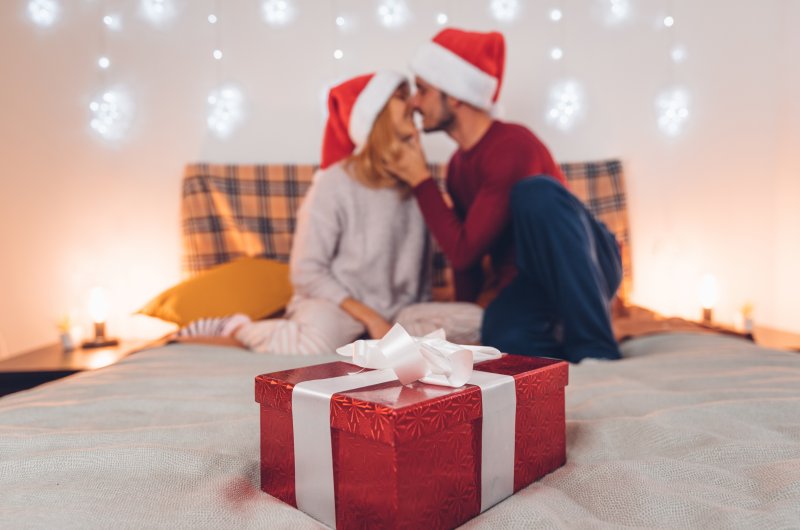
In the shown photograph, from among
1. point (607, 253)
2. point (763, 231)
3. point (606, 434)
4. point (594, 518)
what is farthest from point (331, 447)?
point (763, 231)

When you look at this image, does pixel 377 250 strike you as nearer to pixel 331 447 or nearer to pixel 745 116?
pixel 331 447

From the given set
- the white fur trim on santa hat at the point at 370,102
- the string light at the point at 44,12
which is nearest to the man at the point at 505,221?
the white fur trim on santa hat at the point at 370,102

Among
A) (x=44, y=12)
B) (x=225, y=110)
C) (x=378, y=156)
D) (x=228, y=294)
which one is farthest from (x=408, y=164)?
(x=44, y=12)

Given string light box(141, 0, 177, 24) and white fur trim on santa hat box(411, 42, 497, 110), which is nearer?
white fur trim on santa hat box(411, 42, 497, 110)

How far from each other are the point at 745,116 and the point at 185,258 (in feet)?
7.18

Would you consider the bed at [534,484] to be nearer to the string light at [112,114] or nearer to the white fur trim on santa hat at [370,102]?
the white fur trim on santa hat at [370,102]

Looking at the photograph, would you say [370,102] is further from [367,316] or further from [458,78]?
[367,316]

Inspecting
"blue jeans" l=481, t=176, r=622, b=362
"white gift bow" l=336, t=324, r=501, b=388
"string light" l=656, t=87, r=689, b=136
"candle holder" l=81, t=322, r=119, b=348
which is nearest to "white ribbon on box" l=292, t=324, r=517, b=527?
"white gift bow" l=336, t=324, r=501, b=388

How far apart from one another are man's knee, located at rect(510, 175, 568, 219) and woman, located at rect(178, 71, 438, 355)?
41 centimetres

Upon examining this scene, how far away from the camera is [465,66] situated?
1.61 metres

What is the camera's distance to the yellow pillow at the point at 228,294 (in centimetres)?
172

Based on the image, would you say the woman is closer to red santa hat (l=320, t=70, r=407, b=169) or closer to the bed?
red santa hat (l=320, t=70, r=407, b=169)

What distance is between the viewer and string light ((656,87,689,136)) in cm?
226

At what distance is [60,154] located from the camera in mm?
2137
